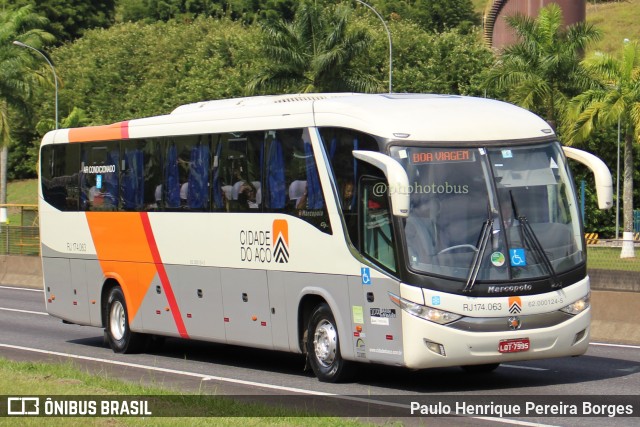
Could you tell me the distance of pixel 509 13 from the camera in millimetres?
77750

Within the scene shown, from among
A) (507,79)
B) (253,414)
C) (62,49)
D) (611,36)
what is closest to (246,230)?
(253,414)

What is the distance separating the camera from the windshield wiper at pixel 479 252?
1323 cm

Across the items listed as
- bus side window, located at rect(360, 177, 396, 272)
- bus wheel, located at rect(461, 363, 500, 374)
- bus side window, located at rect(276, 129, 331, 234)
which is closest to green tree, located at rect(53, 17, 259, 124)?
bus side window, located at rect(276, 129, 331, 234)

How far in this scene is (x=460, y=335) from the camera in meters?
13.2

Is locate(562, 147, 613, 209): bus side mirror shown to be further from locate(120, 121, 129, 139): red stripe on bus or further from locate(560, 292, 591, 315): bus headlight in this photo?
locate(120, 121, 129, 139): red stripe on bus

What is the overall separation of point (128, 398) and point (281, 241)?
4091 mm

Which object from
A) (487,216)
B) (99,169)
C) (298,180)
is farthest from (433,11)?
(487,216)

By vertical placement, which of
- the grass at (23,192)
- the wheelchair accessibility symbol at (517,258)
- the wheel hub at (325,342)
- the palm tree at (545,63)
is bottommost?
the grass at (23,192)

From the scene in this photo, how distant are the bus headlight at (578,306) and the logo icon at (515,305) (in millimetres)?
645

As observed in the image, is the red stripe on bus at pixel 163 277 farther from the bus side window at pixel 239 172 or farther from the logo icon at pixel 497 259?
the logo icon at pixel 497 259

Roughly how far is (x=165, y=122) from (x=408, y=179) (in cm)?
585

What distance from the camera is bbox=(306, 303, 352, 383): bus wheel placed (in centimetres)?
1456

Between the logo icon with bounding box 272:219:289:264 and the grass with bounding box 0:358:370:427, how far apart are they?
2.74 metres

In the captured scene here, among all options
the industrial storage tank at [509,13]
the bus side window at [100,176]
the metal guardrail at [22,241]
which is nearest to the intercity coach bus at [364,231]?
the bus side window at [100,176]
